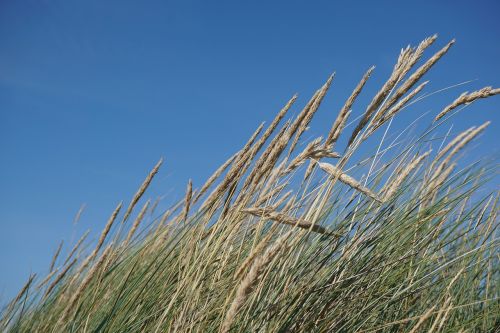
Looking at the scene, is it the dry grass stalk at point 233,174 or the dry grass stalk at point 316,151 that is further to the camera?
the dry grass stalk at point 233,174

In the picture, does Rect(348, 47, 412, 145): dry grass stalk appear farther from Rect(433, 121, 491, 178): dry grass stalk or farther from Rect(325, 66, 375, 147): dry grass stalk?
Rect(433, 121, 491, 178): dry grass stalk

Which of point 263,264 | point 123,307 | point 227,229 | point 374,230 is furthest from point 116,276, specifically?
point 263,264

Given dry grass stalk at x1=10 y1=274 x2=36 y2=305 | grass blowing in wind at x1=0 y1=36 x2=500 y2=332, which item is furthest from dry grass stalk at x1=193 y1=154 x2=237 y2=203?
dry grass stalk at x1=10 y1=274 x2=36 y2=305

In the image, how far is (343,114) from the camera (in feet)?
4.98

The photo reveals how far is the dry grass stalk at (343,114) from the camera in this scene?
4.87ft

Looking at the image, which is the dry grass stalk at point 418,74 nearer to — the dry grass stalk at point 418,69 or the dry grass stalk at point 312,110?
the dry grass stalk at point 418,69

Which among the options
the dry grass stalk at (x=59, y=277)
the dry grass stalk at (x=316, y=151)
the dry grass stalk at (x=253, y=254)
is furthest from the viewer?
the dry grass stalk at (x=59, y=277)

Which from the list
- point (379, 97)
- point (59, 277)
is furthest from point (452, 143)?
point (59, 277)

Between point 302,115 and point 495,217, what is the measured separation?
1.43 m

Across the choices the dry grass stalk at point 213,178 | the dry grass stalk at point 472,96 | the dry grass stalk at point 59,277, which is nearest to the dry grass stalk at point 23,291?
the dry grass stalk at point 59,277

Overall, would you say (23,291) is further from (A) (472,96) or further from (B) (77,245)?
(A) (472,96)

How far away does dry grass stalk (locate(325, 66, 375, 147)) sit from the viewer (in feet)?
4.87

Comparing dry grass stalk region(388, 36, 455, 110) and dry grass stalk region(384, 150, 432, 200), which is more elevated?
dry grass stalk region(388, 36, 455, 110)

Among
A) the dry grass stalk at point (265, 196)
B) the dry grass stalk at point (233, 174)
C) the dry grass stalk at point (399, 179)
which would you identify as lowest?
the dry grass stalk at point (399, 179)
